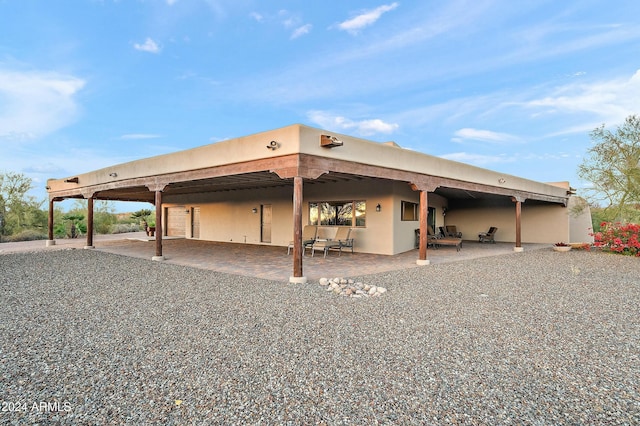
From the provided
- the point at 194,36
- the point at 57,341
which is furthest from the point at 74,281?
the point at 194,36

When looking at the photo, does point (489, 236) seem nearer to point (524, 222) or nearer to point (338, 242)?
point (524, 222)

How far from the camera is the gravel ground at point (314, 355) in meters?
2.13

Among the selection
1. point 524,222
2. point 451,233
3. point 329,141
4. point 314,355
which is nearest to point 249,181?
point 329,141

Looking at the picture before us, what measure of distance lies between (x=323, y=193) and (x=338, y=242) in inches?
91.7

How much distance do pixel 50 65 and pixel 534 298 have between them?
50.6ft

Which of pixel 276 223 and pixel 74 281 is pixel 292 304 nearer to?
pixel 74 281

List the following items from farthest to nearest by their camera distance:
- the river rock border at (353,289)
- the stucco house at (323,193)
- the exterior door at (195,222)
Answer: the exterior door at (195,222) → the stucco house at (323,193) → the river rock border at (353,289)

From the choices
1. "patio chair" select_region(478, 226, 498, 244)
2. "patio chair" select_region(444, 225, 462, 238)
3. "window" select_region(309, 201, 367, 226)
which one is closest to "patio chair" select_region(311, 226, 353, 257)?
"window" select_region(309, 201, 367, 226)

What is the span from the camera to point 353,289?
535 centimetres

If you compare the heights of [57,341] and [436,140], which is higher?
[436,140]

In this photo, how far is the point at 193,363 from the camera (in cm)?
279

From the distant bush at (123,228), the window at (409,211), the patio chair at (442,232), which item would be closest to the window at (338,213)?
the window at (409,211)

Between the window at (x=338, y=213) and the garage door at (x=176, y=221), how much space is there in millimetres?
9891

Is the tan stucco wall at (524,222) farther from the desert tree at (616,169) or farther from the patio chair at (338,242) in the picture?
the patio chair at (338,242)
